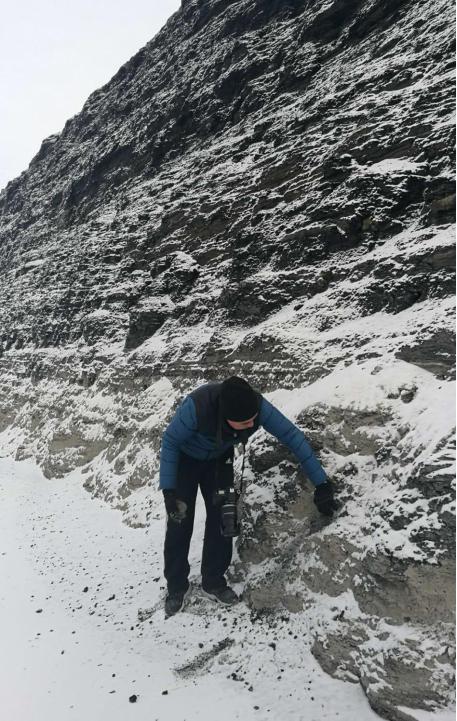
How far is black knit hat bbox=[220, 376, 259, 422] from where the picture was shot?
425cm

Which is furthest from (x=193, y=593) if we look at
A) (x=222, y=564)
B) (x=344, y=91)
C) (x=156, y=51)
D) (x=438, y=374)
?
(x=156, y=51)

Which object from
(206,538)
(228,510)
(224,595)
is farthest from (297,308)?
(224,595)

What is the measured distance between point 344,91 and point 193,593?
36.5 feet

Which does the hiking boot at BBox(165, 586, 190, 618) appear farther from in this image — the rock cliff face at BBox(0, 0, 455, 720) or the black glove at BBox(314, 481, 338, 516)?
the black glove at BBox(314, 481, 338, 516)

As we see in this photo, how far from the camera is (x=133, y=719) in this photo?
12.1 ft

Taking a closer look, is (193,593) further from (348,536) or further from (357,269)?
(357,269)

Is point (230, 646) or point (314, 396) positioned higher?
point (314, 396)

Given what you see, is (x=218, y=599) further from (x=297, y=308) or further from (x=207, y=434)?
(x=297, y=308)

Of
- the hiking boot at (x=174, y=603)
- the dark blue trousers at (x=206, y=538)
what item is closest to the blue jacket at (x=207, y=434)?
the dark blue trousers at (x=206, y=538)

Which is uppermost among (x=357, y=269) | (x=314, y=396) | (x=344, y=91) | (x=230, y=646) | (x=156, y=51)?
(x=156, y=51)

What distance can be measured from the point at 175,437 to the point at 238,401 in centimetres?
87

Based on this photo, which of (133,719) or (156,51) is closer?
A: (133,719)

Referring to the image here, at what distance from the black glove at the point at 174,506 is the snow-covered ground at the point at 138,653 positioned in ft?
3.52

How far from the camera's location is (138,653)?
14.8 ft
